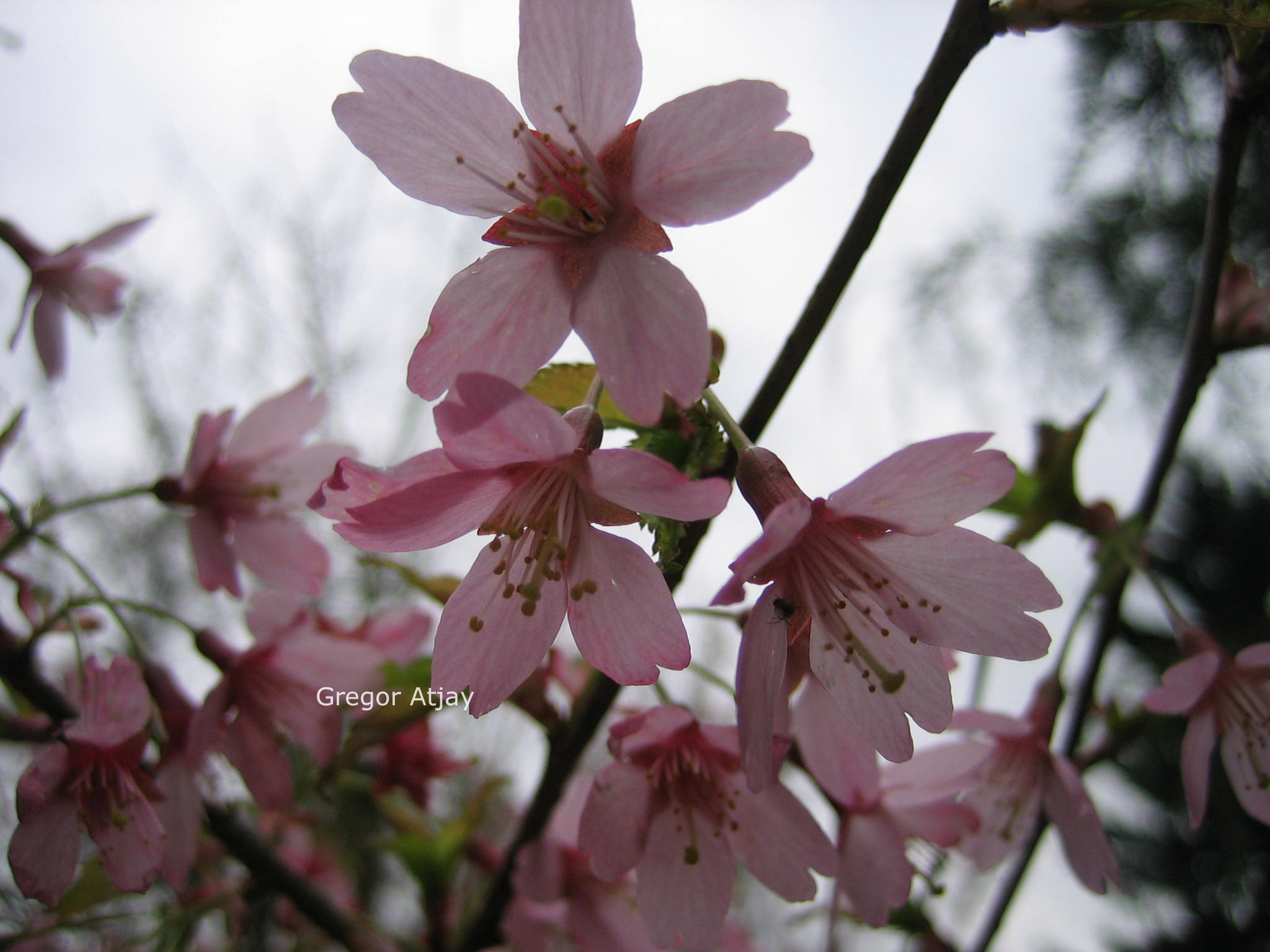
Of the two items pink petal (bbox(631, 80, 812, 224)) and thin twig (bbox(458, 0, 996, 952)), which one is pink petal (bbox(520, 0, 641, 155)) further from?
thin twig (bbox(458, 0, 996, 952))

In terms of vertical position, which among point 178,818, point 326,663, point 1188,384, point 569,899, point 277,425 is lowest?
point 569,899

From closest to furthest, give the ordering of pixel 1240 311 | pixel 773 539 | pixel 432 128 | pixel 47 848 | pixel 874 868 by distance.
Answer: pixel 773 539
pixel 432 128
pixel 47 848
pixel 874 868
pixel 1240 311

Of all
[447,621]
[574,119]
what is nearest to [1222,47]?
[574,119]

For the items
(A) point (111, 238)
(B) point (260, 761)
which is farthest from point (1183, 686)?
(A) point (111, 238)

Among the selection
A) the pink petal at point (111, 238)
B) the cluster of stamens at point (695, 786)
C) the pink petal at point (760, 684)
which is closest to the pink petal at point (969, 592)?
the pink petal at point (760, 684)

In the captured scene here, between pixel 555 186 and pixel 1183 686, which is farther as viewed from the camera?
pixel 1183 686

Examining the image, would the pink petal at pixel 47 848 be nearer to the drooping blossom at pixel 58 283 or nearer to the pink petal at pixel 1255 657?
the drooping blossom at pixel 58 283

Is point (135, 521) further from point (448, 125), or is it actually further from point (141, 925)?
point (448, 125)

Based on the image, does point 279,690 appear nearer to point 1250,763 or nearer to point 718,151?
point 718,151

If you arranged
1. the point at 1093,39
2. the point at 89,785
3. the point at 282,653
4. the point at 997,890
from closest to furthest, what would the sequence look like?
the point at 89,785 < the point at 282,653 < the point at 997,890 < the point at 1093,39
